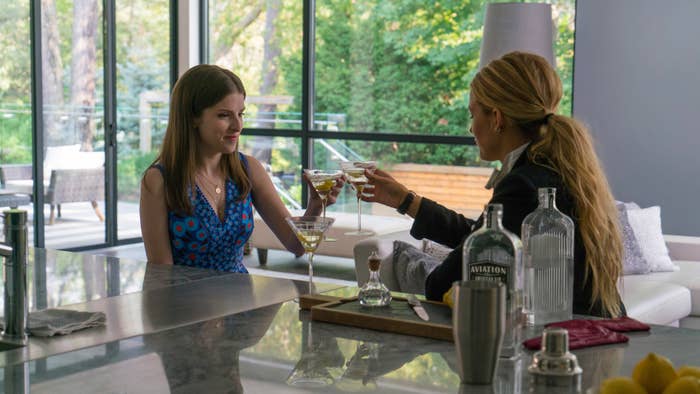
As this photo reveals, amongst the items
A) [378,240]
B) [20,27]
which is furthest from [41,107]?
[378,240]

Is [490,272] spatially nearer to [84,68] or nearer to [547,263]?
[547,263]

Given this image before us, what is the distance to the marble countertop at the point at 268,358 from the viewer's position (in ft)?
4.82

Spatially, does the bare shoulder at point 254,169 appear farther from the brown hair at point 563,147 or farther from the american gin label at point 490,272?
the american gin label at point 490,272

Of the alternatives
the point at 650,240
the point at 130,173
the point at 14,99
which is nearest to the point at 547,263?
the point at 650,240

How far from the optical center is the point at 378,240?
446cm

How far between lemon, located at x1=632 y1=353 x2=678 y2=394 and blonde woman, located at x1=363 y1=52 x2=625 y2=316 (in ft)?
3.21

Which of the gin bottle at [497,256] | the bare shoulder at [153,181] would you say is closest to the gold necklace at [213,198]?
the bare shoulder at [153,181]

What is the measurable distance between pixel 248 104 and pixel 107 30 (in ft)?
4.99

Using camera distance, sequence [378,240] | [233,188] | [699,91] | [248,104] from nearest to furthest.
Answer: [233,188] < [378,240] < [699,91] < [248,104]

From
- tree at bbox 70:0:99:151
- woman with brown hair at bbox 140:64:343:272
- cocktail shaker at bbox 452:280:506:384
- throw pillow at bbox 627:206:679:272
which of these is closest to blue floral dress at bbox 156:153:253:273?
woman with brown hair at bbox 140:64:343:272

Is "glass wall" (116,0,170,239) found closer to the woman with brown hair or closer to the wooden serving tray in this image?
the woman with brown hair

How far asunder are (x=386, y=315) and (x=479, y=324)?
20.1 inches

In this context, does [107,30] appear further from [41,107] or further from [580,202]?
[580,202]

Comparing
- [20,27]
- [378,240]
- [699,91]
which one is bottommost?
[378,240]
